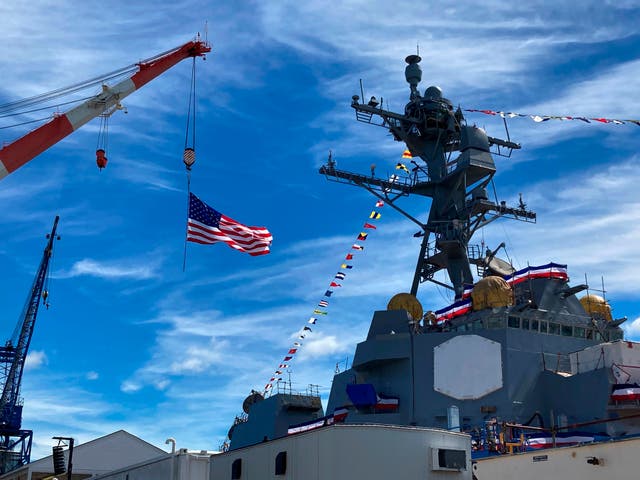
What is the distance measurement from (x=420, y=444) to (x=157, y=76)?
862 inches

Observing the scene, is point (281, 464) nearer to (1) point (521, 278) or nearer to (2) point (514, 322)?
(2) point (514, 322)

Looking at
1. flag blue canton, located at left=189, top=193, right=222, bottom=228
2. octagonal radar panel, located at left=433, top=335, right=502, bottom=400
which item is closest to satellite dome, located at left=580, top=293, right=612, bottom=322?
octagonal radar panel, located at left=433, top=335, right=502, bottom=400

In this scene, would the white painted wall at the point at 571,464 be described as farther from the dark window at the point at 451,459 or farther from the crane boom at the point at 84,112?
the crane boom at the point at 84,112

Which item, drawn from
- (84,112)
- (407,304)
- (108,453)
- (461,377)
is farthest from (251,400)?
(84,112)

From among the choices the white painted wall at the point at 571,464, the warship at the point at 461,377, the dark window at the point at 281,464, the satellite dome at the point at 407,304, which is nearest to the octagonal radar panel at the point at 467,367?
the warship at the point at 461,377

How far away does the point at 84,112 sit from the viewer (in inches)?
1164

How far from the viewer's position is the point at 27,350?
248ft

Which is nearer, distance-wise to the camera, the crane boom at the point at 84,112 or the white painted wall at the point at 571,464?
the white painted wall at the point at 571,464

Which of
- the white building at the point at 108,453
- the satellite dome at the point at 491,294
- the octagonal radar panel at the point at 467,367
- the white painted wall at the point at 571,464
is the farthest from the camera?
the white building at the point at 108,453

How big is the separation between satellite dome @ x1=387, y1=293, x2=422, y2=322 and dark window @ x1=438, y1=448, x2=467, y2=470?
22.0 m

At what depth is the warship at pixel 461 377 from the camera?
1582 cm

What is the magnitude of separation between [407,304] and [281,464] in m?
23.5

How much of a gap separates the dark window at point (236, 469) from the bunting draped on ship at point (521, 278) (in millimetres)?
20328

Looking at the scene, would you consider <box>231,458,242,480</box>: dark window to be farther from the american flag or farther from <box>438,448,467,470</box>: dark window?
the american flag
